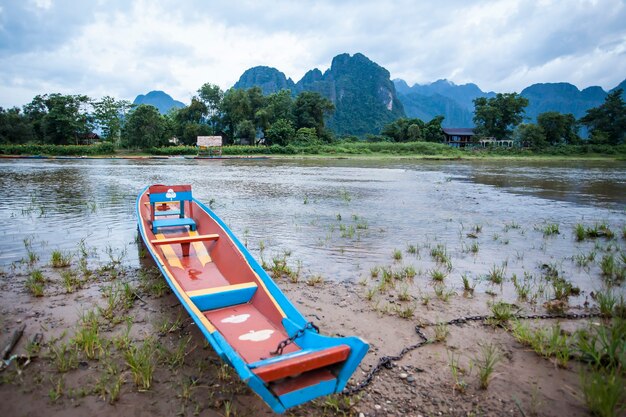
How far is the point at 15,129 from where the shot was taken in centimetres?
5522

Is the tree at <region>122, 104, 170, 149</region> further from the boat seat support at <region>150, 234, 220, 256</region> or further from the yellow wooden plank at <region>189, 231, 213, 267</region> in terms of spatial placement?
the boat seat support at <region>150, 234, 220, 256</region>

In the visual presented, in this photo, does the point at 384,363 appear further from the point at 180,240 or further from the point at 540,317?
the point at 180,240

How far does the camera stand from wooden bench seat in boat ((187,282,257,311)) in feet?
12.8

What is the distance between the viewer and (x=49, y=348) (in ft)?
11.8

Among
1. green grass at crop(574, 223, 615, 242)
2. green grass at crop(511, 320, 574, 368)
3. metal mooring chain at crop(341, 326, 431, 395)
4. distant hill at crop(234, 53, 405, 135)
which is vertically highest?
distant hill at crop(234, 53, 405, 135)

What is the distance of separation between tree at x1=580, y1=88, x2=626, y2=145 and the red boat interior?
3073 inches

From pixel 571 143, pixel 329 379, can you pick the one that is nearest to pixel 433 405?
pixel 329 379

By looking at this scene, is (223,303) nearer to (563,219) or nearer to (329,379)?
(329,379)

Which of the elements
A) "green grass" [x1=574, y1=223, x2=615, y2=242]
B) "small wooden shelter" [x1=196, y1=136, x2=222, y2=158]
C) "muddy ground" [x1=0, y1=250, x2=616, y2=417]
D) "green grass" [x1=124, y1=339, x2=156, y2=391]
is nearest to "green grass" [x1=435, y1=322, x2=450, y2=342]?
"muddy ground" [x1=0, y1=250, x2=616, y2=417]

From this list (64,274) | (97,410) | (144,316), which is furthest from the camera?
(64,274)

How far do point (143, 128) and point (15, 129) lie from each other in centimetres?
2101

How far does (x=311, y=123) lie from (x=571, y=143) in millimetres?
45805

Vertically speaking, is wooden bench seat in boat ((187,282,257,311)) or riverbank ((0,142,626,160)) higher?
riverbank ((0,142,626,160))

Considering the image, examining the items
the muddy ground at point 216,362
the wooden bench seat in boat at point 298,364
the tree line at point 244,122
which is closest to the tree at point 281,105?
the tree line at point 244,122
